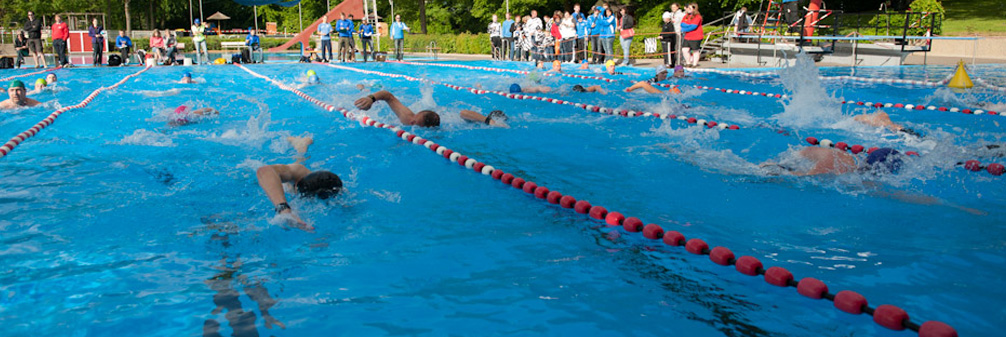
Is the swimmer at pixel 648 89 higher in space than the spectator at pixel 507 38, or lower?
lower

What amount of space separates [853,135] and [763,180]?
2807 mm

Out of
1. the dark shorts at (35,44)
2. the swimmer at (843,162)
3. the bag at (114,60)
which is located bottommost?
the swimmer at (843,162)

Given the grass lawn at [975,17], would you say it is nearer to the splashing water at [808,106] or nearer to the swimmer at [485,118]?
the splashing water at [808,106]

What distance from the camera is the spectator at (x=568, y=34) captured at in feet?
61.6

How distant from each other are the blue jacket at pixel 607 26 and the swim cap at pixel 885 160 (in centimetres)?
1232

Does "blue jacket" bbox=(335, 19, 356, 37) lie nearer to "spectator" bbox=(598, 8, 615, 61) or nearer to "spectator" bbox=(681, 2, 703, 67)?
"spectator" bbox=(598, 8, 615, 61)

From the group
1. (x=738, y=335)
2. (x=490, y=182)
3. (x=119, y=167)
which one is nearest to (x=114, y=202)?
(x=119, y=167)

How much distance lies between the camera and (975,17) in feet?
83.8

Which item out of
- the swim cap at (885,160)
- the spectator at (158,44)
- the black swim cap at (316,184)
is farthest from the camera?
the spectator at (158,44)

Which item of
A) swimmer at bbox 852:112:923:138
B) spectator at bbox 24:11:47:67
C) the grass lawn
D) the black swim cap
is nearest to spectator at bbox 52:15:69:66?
spectator at bbox 24:11:47:67

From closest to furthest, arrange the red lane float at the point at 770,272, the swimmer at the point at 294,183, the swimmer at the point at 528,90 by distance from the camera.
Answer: the red lane float at the point at 770,272, the swimmer at the point at 294,183, the swimmer at the point at 528,90

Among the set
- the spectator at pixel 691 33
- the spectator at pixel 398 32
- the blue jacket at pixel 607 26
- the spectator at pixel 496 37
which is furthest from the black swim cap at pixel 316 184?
the spectator at pixel 496 37

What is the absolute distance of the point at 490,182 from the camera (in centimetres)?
555

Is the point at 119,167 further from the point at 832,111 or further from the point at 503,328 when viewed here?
the point at 832,111
